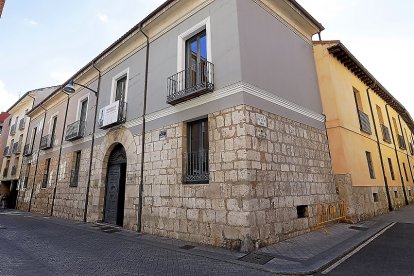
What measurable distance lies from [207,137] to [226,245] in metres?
2.66

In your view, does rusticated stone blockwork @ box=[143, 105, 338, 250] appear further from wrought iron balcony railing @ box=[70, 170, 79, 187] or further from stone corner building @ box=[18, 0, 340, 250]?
wrought iron balcony railing @ box=[70, 170, 79, 187]

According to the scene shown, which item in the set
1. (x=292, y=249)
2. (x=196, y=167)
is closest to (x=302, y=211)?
(x=292, y=249)

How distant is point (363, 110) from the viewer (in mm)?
11164

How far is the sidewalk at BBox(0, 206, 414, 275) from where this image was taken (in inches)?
167

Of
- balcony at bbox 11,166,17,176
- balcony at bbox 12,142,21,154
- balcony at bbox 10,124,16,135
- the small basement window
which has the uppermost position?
balcony at bbox 10,124,16,135

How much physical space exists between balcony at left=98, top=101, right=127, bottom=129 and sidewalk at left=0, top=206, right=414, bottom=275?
3906mm

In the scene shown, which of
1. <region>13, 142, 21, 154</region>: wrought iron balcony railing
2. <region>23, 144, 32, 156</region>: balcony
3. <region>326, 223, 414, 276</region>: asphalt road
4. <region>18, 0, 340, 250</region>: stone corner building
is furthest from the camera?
<region>13, 142, 21, 154</region>: wrought iron balcony railing

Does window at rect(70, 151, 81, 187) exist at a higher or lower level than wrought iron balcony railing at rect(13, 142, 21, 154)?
lower

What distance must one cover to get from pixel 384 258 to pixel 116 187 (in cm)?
809

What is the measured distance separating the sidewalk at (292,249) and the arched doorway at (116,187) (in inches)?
63.9

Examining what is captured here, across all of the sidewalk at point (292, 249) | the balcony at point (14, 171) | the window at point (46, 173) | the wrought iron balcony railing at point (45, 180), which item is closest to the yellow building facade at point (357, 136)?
the sidewalk at point (292, 249)

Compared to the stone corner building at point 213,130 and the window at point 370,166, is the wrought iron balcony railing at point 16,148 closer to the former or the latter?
the stone corner building at point 213,130

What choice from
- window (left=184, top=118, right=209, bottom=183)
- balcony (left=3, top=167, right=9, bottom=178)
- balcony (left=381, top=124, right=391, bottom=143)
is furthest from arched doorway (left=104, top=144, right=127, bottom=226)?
balcony (left=3, top=167, right=9, bottom=178)

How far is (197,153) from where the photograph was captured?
659 cm
